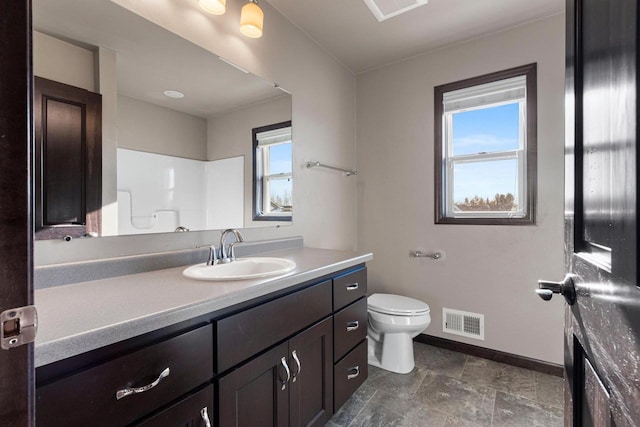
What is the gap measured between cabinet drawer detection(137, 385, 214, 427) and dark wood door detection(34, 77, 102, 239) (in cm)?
72

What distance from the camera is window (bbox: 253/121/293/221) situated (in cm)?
181

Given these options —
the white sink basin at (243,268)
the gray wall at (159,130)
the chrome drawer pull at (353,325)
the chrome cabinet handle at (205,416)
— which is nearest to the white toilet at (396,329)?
the chrome drawer pull at (353,325)

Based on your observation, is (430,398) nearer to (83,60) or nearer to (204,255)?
(204,255)

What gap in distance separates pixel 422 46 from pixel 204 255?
2.23m

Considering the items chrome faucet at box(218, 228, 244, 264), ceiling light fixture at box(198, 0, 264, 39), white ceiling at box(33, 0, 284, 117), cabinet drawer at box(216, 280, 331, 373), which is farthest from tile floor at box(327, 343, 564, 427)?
ceiling light fixture at box(198, 0, 264, 39)

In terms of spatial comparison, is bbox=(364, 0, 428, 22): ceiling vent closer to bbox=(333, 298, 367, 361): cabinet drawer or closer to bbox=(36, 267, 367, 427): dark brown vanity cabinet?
bbox=(36, 267, 367, 427): dark brown vanity cabinet

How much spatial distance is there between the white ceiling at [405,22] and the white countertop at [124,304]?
1.63 m

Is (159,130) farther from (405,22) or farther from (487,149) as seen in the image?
(487,149)

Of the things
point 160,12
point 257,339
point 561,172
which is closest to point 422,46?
point 561,172

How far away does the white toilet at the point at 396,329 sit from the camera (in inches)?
78.0

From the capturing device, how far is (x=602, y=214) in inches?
20.2

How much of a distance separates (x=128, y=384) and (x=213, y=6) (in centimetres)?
155

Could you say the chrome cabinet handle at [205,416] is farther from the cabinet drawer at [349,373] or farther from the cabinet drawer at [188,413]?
the cabinet drawer at [349,373]

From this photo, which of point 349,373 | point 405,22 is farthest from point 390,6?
point 349,373
